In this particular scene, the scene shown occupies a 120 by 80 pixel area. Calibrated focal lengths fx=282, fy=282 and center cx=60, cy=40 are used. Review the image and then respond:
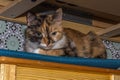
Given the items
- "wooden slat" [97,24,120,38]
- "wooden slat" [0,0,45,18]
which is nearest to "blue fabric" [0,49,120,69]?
"wooden slat" [0,0,45,18]

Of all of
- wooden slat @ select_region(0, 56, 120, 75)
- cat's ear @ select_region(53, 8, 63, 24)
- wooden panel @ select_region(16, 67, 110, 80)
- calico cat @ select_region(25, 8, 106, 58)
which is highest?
cat's ear @ select_region(53, 8, 63, 24)

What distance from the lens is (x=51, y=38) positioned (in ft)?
4.14

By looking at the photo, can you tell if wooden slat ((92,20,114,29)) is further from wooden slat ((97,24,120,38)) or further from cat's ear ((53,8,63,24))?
cat's ear ((53,8,63,24))

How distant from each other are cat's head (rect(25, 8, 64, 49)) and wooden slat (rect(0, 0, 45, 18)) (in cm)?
6

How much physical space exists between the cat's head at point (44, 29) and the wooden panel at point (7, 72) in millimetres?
453

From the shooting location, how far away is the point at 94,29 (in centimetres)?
171

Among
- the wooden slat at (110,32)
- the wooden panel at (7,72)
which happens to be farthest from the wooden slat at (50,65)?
the wooden slat at (110,32)

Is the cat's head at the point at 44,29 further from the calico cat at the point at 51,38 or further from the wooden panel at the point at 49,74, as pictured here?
the wooden panel at the point at 49,74

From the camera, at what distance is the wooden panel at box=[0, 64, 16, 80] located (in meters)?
0.78

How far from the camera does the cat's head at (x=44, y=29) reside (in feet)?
4.13

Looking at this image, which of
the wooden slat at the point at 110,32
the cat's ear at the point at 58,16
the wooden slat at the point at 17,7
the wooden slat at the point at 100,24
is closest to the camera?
the wooden slat at the point at 17,7

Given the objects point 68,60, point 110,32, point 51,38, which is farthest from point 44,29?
point 110,32

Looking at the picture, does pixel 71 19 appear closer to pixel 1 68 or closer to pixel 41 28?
pixel 41 28

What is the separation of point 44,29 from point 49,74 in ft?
1.42
